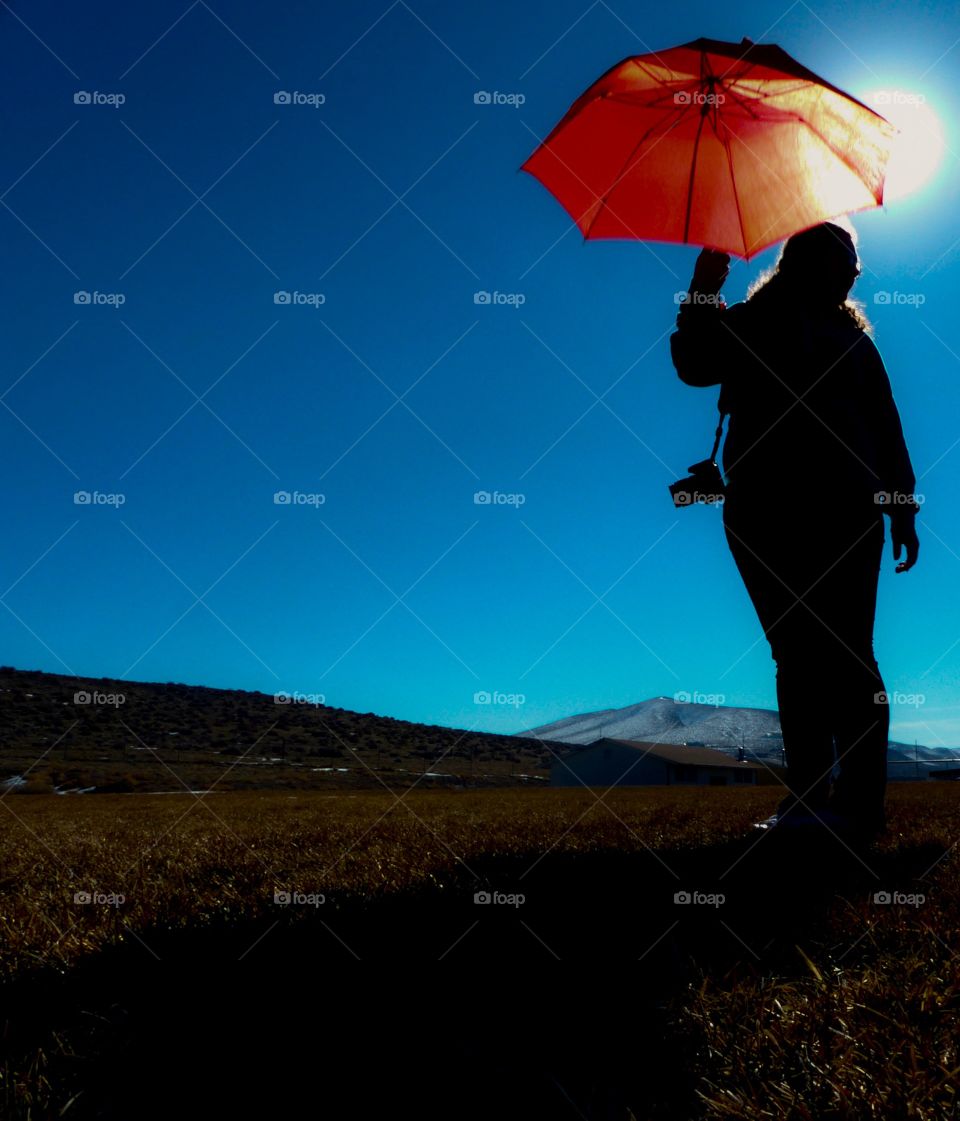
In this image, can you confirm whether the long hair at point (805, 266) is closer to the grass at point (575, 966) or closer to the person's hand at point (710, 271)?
the person's hand at point (710, 271)

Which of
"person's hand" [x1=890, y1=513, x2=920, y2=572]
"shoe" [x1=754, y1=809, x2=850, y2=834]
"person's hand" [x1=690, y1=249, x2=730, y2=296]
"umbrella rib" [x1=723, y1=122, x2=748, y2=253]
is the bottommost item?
"shoe" [x1=754, y1=809, x2=850, y2=834]

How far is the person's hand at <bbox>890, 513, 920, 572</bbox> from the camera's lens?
4199 millimetres

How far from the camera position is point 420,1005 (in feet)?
5.28

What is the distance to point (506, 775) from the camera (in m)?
75.8

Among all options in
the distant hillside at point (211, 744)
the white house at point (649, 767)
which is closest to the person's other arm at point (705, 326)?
the distant hillside at point (211, 744)

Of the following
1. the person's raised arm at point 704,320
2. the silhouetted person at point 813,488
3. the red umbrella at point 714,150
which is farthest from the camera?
the red umbrella at point 714,150

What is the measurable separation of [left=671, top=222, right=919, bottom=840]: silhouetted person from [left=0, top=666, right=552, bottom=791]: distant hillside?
153ft

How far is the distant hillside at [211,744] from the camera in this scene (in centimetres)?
5478

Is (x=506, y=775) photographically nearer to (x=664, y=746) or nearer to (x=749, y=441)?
(x=664, y=746)

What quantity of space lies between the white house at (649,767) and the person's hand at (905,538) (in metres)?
62.4

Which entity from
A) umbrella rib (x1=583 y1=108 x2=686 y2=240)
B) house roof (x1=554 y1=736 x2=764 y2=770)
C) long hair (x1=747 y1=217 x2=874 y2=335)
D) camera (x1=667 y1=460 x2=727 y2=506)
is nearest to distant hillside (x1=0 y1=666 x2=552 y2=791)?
house roof (x1=554 y1=736 x2=764 y2=770)

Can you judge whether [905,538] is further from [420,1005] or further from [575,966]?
[420,1005]

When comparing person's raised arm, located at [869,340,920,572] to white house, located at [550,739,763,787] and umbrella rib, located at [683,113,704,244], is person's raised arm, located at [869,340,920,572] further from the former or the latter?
white house, located at [550,739,763,787]

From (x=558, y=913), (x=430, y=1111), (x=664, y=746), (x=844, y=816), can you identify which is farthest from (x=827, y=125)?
(x=664, y=746)
